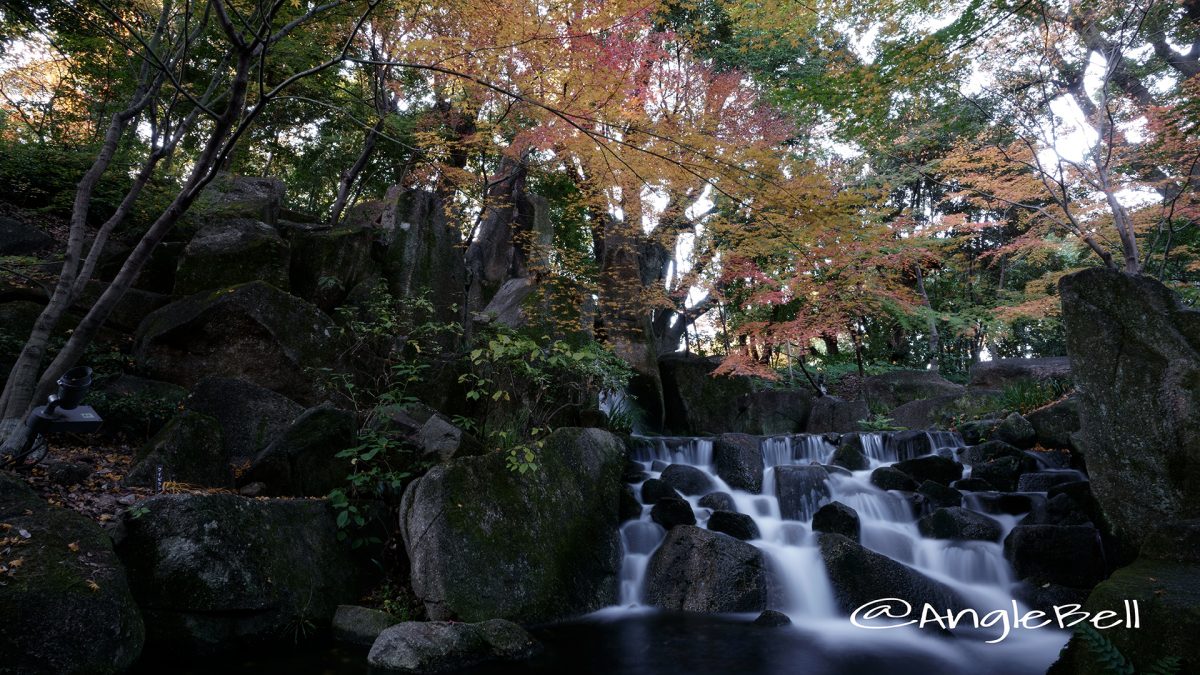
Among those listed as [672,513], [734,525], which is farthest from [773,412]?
[672,513]

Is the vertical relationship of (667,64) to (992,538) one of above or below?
above

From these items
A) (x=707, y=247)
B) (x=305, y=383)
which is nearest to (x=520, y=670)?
(x=305, y=383)

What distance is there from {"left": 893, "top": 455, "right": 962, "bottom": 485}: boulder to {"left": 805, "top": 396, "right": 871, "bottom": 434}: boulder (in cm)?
473

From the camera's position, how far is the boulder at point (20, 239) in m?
8.40

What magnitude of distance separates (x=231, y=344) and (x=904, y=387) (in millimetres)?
16101

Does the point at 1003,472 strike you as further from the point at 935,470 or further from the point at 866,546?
the point at 866,546

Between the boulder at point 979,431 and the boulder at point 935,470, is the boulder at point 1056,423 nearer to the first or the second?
the boulder at point 979,431

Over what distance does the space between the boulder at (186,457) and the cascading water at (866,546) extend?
4.31 m

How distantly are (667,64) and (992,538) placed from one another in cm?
1350

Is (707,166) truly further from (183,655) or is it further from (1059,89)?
(1059,89)

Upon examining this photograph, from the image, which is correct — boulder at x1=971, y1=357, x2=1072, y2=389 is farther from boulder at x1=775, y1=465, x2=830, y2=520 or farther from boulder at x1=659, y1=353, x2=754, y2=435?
boulder at x1=775, y1=465, x2=830, y2=520

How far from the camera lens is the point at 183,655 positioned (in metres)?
4.03

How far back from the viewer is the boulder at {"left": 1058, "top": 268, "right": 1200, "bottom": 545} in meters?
5.01

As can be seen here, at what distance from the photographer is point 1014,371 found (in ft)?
44.8
